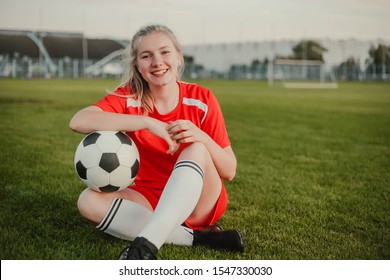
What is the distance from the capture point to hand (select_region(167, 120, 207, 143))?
2.06 metres

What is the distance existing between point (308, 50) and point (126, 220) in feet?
81.0

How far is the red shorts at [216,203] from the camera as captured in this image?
231cm

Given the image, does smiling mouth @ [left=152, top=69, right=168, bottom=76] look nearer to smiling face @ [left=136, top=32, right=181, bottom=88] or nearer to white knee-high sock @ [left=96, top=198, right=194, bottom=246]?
smiling face @ [left=136, top=32, right=181, bottom=88]

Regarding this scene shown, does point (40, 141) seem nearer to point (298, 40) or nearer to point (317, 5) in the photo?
point (317, 5)

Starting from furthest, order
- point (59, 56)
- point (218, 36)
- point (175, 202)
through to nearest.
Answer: point (59, 56), point (218, 36), point (175, 202)

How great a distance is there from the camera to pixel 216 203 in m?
2.29

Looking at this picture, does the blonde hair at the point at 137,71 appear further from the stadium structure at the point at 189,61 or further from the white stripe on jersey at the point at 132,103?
the stadium structure at the point at 189,61

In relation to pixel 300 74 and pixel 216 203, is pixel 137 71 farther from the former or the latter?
pixel 300 74

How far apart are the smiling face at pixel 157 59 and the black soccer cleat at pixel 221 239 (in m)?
0.75

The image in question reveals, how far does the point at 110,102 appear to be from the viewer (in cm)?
233

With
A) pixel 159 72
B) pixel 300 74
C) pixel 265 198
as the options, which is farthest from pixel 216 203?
pixel 300 74

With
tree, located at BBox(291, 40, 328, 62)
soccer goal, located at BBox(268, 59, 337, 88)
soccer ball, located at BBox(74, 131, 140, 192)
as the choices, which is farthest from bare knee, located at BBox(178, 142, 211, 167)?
soccer goal, located at BBox(268, 59, 337, 88)
